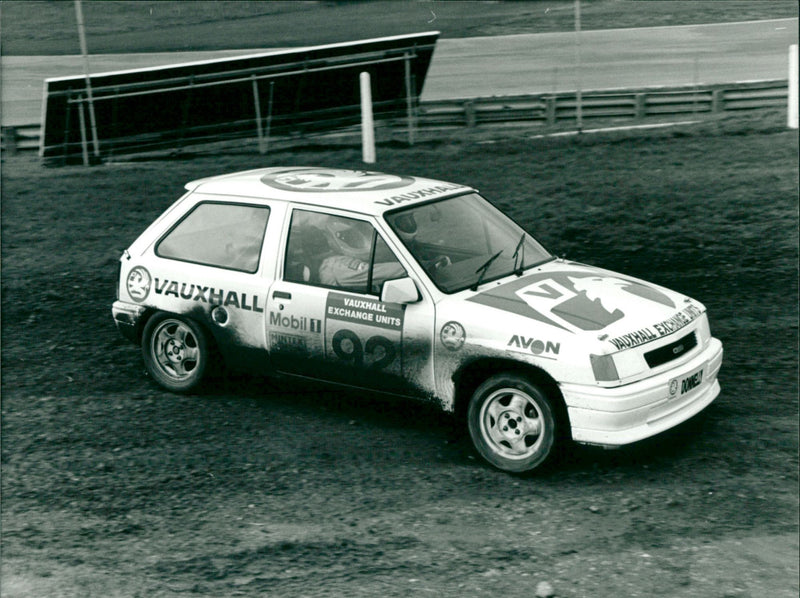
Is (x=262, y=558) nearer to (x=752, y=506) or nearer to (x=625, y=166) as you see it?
(x=752, y=506)

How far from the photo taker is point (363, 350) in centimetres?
678

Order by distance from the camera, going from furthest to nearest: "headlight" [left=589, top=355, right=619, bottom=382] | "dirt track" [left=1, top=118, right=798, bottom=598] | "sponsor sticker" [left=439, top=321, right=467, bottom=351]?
"sponsor sticker" [left=439, top=321, right=467, bottom=351], "headlight" [left=589, top=355, right=619, bottom=382], "dirt track" [left=1, top=118, right=798, bottom=598]

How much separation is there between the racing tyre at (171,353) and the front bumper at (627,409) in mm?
2831

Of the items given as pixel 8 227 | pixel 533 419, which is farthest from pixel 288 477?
pixel 8 227

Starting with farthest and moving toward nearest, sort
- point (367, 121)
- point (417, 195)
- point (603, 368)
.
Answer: point (367, 121) → point (417, 195) → point (603, 368)

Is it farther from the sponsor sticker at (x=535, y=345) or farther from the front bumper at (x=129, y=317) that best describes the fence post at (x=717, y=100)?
the sponsor sticker at (x=535, y=345)

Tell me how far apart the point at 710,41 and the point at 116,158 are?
12237 millimetres

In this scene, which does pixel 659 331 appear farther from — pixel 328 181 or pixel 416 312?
pixel 328 181

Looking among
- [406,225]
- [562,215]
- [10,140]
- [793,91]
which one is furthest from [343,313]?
[10,140]

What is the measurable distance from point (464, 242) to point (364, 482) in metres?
1.84

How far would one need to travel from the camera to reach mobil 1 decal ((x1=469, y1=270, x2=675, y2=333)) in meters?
6.31

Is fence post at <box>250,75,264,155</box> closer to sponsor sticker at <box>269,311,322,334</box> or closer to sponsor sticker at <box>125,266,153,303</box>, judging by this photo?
sponsor sticker at <box>125,266,153,303</box>

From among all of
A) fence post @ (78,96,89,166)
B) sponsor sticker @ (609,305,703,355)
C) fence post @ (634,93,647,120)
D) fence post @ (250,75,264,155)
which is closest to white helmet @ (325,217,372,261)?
sponsor sticker @ (609,305,703,355)

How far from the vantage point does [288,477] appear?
6398 millimetres
